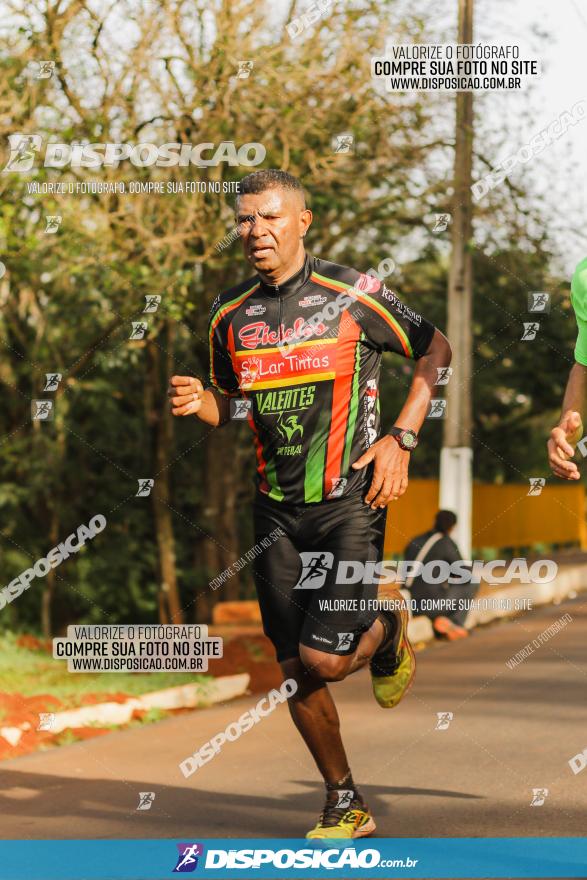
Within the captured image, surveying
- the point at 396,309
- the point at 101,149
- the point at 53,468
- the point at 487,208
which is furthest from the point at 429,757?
the point at 53,468

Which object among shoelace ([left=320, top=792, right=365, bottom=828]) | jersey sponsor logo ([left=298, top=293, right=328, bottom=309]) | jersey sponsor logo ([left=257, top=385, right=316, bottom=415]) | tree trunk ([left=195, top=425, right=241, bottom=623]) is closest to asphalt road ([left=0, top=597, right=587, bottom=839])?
shoelace ([left=320, top=792, right=365, bottom=828])

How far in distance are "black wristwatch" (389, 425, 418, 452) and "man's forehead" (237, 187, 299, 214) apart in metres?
0.88

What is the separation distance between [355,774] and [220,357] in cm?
244

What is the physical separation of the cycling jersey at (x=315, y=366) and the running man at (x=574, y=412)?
2.10ft

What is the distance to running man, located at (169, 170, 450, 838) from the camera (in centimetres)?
504

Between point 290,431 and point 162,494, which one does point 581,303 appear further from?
point 162,494

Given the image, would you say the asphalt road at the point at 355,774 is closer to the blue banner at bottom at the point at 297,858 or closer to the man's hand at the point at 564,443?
the blue banner at bottom at the point at 297,858

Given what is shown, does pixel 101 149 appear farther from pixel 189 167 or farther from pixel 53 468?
pixel 53 468

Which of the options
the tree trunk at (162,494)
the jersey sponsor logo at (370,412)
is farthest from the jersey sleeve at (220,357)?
the tree trunk at (162,494)

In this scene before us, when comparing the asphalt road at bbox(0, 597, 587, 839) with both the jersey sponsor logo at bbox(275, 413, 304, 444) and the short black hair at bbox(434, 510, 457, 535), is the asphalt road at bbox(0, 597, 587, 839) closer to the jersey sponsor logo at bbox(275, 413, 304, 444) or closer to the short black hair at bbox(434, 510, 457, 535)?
the jersey sponsor logo at bbox(275, 413, 304, 444)

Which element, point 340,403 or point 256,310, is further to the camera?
point 256,310

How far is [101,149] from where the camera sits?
41.9 feet

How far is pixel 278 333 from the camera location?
5117 millimetres

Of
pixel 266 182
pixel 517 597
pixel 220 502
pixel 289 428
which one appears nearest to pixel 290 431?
pixel 289 428
